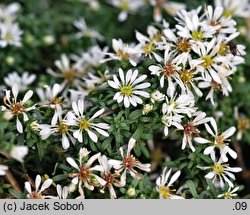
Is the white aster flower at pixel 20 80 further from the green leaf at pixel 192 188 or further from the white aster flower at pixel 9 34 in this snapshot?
the green leaf at pixel 192 188

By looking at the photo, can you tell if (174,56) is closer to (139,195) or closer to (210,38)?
(210,38)

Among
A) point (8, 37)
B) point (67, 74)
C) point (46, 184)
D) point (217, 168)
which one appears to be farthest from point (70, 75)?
point (217, 168)

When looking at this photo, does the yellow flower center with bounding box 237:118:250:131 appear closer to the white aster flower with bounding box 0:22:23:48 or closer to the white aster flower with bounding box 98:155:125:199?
the white aster flower with bounding box 98:155:125:199

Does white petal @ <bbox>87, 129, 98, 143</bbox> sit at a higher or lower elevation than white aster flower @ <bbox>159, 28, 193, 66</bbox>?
lower

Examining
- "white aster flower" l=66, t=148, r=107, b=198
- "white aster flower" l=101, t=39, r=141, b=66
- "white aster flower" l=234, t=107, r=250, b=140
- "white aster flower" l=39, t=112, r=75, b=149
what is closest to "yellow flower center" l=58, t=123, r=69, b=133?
"white aster flower" l=39, t=112, r=75, b=149

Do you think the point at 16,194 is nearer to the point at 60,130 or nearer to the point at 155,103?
the point at 60,130

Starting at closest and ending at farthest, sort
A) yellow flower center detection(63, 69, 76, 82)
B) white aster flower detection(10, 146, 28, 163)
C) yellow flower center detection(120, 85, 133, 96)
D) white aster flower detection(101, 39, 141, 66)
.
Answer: white aster flower detection(10, 146, 28, 163) → yellow flower center detection(120, 85, 133, 96) → white aster flower detection(101, 39, 141, 66) → yellow flower center detection(63, 69, 76, 82)
